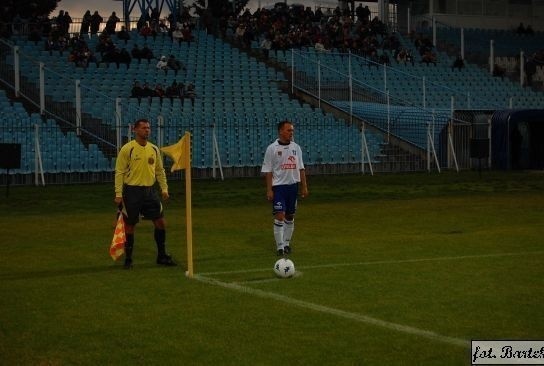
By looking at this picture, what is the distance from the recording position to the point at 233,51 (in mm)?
48156

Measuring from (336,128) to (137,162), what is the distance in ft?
85.5

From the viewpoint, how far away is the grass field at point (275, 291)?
351 inches

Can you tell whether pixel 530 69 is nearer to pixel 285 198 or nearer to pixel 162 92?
pixel 162 92

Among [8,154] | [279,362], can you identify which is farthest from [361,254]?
[8,154]

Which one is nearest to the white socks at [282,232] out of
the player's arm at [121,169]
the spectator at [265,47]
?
the player's arm at [121,169]

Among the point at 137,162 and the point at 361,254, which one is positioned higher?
the point at 137,162

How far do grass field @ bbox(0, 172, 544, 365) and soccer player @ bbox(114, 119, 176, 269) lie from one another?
1.43 ft

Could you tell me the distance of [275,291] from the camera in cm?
1198

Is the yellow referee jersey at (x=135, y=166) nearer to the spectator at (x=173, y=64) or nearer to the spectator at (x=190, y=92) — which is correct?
the spectator at (x=190, y=92)

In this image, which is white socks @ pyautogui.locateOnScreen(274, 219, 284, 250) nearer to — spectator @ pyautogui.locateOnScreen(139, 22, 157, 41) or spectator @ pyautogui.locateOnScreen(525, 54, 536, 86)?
spectator @ pyautogui.locateOnScreen(139, 22, 157, 41)

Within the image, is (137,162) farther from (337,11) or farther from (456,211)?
(337,11)

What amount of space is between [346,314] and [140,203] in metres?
5.05

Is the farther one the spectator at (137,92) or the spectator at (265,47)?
the spectator at (265,47)

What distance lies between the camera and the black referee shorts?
574 inches
